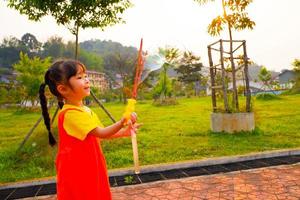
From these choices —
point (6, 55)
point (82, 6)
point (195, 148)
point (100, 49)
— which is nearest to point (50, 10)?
point (82, 6)

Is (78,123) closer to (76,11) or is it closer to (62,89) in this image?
(62,89)

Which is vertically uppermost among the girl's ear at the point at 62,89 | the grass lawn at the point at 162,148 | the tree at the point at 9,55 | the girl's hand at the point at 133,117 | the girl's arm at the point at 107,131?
the tree at the point at 9,55

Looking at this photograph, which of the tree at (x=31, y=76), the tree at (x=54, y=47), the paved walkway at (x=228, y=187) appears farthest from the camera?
the tree at (x=54, y=47)

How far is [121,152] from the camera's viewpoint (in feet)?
25.4

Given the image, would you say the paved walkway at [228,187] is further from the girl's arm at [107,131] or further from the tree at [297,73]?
the tree at [297,73]

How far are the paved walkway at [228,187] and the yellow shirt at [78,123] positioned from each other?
245 cm

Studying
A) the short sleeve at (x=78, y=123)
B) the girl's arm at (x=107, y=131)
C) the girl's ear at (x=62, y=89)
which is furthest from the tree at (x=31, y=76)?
the girl's arm at (x=107, y=131)

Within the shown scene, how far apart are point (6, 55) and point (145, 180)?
222 feet

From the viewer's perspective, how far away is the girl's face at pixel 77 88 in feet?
8.52

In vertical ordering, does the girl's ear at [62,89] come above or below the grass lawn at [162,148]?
above

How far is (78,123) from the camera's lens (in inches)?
99.9

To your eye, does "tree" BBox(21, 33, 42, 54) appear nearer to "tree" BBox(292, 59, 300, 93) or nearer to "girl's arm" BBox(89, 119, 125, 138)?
"tree" BBox(292, 59, 300, 93)

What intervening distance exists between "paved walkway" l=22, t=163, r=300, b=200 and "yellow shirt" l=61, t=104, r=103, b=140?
245 centimetres

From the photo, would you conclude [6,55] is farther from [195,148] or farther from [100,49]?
[195,148]
